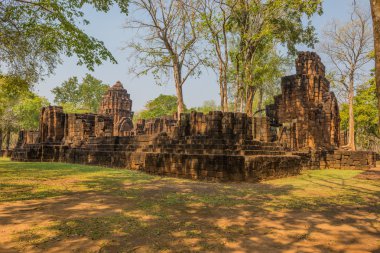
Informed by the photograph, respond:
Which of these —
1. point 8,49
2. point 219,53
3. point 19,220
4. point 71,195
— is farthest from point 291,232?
point 219,53

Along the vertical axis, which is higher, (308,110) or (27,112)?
(27,112)

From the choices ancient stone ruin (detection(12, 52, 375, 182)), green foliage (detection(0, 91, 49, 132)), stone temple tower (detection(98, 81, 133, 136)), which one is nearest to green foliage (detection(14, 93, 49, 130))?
green foliage (detection(0, 91, 49, 132))

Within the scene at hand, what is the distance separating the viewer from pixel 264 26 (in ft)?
57.1

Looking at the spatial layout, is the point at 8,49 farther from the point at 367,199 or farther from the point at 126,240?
the point at 367,199

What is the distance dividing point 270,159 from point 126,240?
7.28 m

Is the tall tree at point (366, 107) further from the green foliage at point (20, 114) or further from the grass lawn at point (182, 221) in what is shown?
the green foliage at point (20, 114)

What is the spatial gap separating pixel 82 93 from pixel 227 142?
2004 inches

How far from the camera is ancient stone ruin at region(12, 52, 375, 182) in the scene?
8.83m

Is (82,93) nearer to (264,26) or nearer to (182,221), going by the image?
(264,26)

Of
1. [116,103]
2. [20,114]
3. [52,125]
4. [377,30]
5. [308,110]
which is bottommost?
[52,125]

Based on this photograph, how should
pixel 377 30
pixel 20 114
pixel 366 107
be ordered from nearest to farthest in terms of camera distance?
pixel 377 30 < pixel 366 107 < pixel 20 114

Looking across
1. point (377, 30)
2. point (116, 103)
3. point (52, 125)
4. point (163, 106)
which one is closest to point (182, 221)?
point (377, 30)

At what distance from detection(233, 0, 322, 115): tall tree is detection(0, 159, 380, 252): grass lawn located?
12685mm

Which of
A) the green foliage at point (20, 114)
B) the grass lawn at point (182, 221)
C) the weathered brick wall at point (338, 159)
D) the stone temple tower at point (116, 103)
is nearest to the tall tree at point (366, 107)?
the weathered brick wall at point (338, 159)
